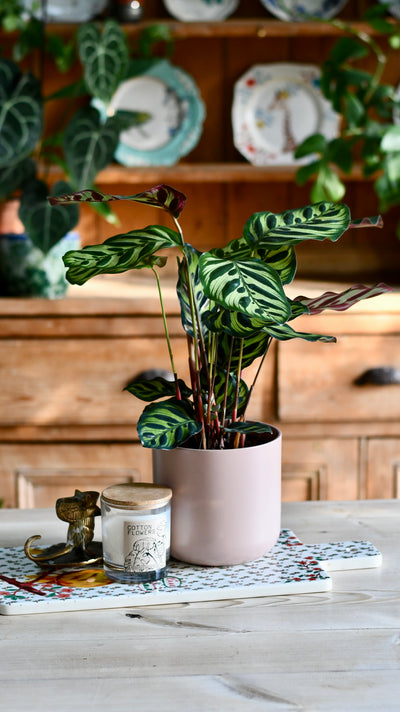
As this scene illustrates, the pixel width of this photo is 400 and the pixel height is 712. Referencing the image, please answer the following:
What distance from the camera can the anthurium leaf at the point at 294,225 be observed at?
785mm

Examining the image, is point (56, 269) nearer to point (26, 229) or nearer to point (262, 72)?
point (26, 229)

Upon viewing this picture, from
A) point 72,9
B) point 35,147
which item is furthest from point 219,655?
point 72,9

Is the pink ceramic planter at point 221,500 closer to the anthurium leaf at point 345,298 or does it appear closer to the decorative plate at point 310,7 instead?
the anthurium leaf at point 345,298

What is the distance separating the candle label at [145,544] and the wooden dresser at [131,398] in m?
1.14

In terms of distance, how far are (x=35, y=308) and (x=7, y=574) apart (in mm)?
1148

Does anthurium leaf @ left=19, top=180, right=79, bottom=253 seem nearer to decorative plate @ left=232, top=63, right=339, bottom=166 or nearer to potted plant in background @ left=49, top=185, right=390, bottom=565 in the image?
decorative plate @ left=232, top=63, right=339, bottom=166

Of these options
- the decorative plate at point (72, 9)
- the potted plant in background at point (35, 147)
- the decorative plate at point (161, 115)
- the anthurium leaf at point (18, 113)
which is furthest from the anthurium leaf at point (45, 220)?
the decorative plate at point (72, 9)

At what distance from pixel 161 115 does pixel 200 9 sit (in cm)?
31

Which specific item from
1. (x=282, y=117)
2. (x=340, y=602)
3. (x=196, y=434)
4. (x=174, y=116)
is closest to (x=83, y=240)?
(x=174, y=116)

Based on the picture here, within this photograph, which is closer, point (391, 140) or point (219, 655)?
point (219, 655)

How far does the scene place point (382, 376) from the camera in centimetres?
196

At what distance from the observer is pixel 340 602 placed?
0.81 meters

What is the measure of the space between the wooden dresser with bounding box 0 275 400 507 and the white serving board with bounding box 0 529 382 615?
3.47 ft

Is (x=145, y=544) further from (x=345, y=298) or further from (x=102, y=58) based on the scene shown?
(x=102, y=58)
